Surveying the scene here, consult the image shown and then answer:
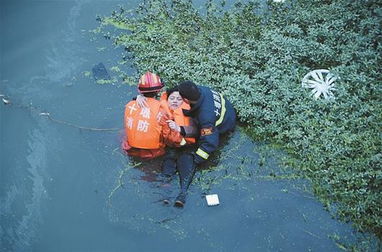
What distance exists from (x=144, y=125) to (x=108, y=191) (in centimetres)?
99

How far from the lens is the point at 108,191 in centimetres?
557

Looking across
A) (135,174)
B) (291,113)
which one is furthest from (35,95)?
(291,113)

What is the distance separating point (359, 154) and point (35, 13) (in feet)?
23.3

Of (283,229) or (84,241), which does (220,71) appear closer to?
(283,229)

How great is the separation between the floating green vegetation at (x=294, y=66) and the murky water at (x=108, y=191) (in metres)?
0.38

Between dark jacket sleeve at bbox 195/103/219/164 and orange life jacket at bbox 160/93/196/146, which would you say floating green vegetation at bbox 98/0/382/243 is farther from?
orange life jacket at bbox 160/93/196/146

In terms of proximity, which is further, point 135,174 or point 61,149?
point 61,149

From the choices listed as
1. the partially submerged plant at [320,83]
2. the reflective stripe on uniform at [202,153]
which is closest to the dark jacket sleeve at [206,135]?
the reflective stripe on uniform at [202,153]

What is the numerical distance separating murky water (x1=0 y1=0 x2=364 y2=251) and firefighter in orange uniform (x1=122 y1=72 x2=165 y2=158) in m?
0.41

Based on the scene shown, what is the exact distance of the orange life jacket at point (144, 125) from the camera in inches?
214

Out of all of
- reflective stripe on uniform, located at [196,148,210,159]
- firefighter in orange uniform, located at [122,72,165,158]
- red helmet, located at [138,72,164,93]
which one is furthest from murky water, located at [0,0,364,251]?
red helmet, located at [138,72,164,93]

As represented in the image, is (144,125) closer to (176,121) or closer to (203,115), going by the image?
(176,121)

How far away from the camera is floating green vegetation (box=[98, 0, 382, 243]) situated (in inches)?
217

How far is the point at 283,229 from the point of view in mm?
5059
